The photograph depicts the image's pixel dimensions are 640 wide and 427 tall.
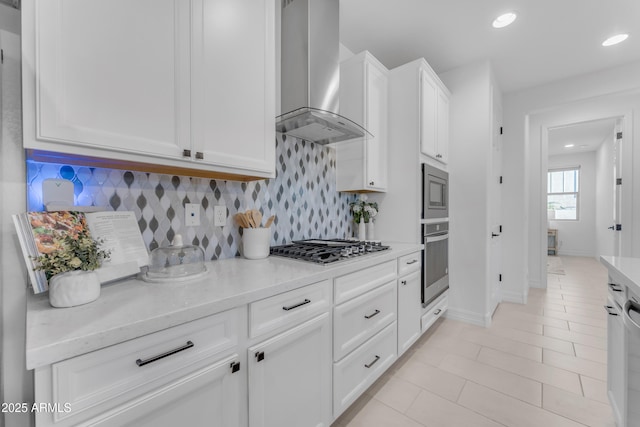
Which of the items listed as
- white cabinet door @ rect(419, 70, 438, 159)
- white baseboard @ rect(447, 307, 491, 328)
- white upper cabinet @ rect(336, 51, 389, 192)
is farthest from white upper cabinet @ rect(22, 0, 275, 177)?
white baseboard @ rect(447, 307, 491, 328)

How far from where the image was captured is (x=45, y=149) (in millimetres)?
870

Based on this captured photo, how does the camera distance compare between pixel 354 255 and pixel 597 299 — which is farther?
pixel 597 299

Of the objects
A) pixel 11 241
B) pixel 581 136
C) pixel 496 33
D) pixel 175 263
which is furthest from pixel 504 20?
pixel 581 136

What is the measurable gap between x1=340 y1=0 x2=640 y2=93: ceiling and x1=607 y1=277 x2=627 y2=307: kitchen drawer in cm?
216

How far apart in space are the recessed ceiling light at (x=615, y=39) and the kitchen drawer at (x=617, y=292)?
262 centimetres

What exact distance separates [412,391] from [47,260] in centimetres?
207

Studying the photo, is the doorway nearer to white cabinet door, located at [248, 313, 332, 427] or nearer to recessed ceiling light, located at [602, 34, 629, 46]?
recessed ceiling light, located at [602, 34, 629, 46]

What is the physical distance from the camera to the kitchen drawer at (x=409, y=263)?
2064 millimetres

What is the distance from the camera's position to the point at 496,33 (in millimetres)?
2545

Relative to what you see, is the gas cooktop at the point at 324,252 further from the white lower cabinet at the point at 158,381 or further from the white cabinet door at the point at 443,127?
the white cabinet door at the point at 443,127

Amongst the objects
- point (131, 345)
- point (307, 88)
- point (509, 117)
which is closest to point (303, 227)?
point (307, 88)

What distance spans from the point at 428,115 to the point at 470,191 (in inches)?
39.8

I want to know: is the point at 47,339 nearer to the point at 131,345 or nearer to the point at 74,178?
the point at 131,345

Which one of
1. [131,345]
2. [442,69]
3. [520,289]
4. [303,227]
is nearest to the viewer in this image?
[131,345]
